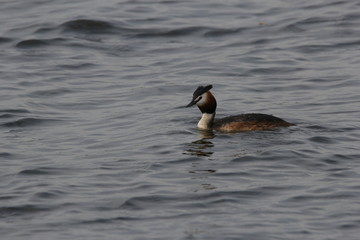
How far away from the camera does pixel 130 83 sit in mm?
18797

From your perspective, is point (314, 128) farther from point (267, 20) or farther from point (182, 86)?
point (267, 20)

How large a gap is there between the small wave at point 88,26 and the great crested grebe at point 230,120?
805 centimetres

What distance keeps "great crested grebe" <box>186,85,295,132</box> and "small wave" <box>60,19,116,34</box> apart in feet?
26.4

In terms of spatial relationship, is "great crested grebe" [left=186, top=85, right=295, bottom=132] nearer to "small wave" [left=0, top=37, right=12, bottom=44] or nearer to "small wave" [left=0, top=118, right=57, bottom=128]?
"small wave" [left=0, top=118, right=57, bottom=128]

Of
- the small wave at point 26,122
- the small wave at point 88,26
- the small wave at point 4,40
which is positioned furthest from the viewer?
the small wave at point 88,26

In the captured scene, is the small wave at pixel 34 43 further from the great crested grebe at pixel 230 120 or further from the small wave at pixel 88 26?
the great crested grebe at pixel 230 120

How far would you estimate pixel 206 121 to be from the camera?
51.2 feet

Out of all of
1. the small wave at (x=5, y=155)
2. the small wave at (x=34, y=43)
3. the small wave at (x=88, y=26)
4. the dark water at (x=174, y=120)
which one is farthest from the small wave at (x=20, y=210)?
the small wave at (x=88, y=26)

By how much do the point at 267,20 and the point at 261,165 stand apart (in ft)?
36.2

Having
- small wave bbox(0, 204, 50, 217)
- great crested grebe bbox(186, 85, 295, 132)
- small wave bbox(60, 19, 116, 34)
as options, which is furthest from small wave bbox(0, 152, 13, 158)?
small wave bbox(60, 19, 116, 34)

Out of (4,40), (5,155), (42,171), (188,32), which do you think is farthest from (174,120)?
(4,40)

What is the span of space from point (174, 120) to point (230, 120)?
1.13 meters

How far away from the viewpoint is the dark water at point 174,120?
11.2m

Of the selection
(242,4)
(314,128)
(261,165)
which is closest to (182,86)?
(314,128)
